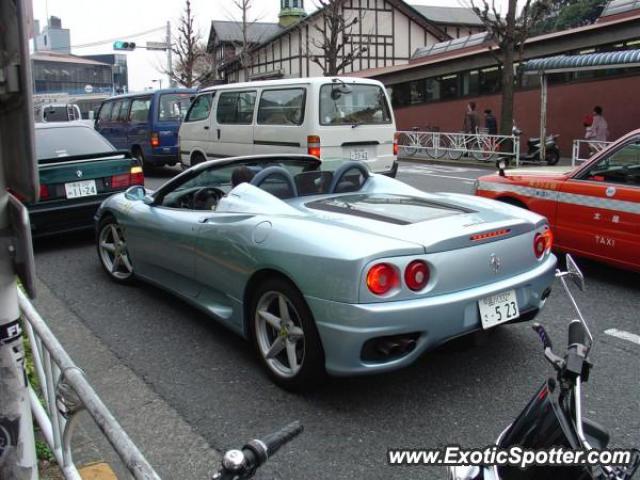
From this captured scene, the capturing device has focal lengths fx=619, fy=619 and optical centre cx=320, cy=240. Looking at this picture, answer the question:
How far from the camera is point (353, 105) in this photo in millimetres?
9602

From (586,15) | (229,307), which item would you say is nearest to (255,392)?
(229,307)

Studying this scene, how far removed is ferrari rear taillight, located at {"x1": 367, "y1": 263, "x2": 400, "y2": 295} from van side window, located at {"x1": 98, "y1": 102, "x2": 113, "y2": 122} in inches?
538

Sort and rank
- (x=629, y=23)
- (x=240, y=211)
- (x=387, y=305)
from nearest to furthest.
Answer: (x=387, y=305)
(x=240, y=211)
(x=629, y=23)

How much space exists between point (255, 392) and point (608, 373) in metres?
2.09

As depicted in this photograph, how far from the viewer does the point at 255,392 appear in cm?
354

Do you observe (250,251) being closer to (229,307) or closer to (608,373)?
(229,307)

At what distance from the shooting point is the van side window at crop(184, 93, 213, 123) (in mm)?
11367

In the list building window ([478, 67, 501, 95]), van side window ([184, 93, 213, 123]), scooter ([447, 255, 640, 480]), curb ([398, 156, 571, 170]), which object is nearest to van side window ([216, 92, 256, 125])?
van side window ([184, 93, 213, 123])

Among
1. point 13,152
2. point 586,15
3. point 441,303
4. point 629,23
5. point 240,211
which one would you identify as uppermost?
point 586,15

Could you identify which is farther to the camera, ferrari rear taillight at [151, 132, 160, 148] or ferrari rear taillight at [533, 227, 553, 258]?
ferrari rear taillight at [151, 132, 160, 148]

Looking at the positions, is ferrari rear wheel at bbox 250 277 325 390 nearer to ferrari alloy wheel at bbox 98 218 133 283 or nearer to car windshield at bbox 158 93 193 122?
ferrari alloy wheel at bbox 98 218 133 283

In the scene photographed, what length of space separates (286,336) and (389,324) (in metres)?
0.70

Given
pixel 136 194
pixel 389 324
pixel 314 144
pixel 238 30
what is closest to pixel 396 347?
pixel 389 324

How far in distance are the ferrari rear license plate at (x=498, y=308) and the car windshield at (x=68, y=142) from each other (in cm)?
579
